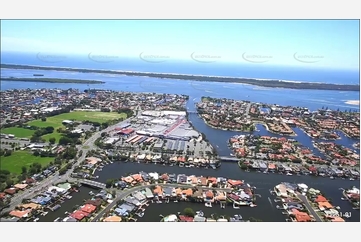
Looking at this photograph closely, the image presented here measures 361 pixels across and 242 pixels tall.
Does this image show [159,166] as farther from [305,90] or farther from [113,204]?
[305,90]

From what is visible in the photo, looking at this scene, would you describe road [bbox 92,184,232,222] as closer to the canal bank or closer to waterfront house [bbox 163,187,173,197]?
waterfront house [bbox 163,187,173,197]

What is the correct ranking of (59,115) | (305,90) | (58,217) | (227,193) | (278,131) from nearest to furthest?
(58,217) < (227,193) < (278,131) < (59,115) < (305,90)

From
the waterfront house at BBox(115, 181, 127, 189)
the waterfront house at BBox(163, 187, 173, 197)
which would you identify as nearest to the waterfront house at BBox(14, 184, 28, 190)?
the waterfront house at BBox(115, 181, 127, 189)

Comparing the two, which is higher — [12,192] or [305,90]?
[305,90]

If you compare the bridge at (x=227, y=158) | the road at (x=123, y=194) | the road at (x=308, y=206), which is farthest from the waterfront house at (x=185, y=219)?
the bridge at (x=227, y=158)

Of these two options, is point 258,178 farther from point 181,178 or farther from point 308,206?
point 181,178

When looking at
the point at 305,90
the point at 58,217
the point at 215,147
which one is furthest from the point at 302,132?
the point at 305,90
